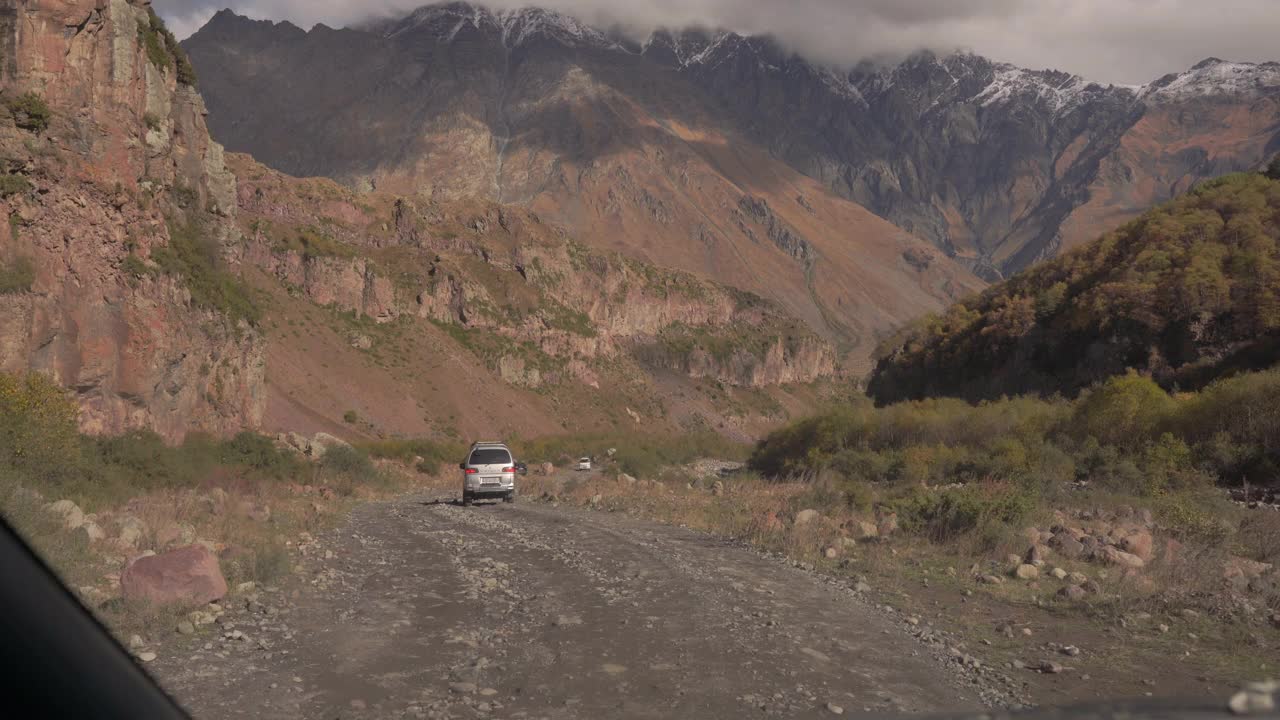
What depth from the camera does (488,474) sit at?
28.1 metres

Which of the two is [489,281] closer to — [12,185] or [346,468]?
[346,468]

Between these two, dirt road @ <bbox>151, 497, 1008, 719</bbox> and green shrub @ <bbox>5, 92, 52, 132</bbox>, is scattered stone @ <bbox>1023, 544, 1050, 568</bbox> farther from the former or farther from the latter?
green shrub @ <bbox>5, 92, 52, 132</bbox>

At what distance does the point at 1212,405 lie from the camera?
80.9 feet

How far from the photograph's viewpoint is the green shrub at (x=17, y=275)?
2052cm

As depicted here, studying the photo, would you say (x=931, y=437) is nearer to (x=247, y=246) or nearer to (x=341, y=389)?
(x=341, y=389)

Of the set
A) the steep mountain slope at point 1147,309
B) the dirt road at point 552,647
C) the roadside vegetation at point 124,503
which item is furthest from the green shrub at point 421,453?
the dirt road at point 552,647

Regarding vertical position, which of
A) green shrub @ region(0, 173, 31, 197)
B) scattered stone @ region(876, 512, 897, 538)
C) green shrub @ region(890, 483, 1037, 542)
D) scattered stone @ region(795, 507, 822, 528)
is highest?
green shrub @ region(0, 173, 31, 197)

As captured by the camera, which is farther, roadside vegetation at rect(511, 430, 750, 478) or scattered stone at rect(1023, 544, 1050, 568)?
roadside vegetation at rect(511, 430, 750, 478)

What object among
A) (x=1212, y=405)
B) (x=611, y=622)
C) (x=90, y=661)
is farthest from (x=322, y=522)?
(x=1212, y=405)

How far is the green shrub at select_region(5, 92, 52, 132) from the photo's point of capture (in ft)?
76.0

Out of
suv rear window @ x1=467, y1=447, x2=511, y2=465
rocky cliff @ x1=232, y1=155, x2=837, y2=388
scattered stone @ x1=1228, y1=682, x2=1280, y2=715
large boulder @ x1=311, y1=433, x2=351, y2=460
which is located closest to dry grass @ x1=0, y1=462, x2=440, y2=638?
scattered stone @ x1=1228, y1=682, x2=1280, y2=715

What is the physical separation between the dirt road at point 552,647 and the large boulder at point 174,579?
17.6 inches

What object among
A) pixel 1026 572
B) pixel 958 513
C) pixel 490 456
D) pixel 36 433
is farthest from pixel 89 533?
pixel 490 456

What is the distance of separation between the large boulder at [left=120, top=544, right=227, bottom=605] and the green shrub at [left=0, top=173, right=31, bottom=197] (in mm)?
17114
